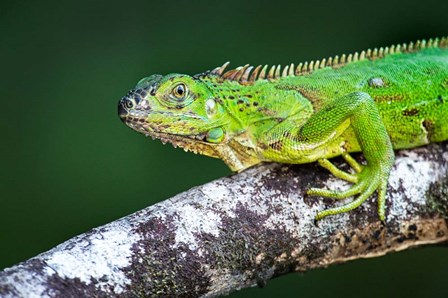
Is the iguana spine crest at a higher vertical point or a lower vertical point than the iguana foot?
higher

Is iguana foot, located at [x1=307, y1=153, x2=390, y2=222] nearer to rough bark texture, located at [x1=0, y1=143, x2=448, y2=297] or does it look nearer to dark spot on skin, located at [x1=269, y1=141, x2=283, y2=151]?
rough bark texture, located at [x1=0, y1=143, x2=448, y2=297]

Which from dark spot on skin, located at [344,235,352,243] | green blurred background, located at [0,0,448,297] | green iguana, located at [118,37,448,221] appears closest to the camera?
dark spot on skin, located at [344,235,352,243]

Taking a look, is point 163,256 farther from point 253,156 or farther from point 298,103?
point 298,103

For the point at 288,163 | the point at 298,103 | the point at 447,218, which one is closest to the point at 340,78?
the point at 298,103

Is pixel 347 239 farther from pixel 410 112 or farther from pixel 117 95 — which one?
pixel 117 95

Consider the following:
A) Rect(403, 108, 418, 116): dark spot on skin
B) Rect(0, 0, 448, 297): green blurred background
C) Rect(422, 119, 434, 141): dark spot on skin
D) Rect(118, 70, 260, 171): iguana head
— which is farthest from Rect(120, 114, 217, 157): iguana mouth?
Rect(0, 0, 448, 297): green blurred background

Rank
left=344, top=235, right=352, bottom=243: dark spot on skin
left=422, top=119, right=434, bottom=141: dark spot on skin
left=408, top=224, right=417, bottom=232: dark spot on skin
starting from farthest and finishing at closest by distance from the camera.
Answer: left=422, top=119, right=434, bottom=141: dark spot on skin, left=408, top=224, right=417, bottom=232: dark spot on skin, left=344, top=235, right=352, bottom=243: dark spot on skin

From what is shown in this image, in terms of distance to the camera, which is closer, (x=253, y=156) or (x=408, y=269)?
(x=253, y=156)
